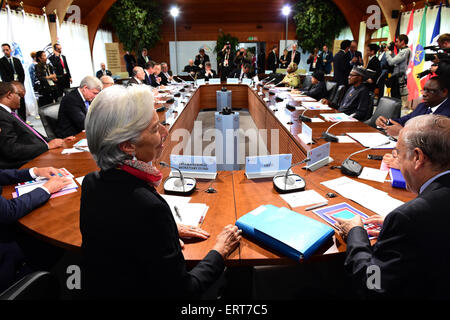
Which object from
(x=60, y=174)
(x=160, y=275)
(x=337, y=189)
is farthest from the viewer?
(x=60, y=174)

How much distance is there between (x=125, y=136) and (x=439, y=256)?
36.7 inches

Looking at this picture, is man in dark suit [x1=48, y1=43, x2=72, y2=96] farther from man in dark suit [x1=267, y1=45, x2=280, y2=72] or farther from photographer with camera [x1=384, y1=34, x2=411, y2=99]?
photographer with camera [x1=384, y1=34, x2=411, y2=99]

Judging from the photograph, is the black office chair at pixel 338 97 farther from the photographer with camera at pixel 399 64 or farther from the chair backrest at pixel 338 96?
the photographer with camera at pixel 399 64

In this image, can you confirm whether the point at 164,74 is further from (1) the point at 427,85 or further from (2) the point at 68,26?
(1) the point at 427,85

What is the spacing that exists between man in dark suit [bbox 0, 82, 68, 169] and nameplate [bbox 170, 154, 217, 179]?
1207mm

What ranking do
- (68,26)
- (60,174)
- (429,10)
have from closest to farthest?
(60,174) < (429,10) < (68,26)

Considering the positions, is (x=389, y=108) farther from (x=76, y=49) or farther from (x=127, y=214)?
(x=76, y=49)

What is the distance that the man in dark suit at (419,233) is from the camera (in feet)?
2.69

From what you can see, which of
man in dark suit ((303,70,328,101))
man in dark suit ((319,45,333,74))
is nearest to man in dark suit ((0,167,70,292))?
man in dark suit ((303,70,328,101))

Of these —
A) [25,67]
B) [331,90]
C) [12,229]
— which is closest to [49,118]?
[12,229]

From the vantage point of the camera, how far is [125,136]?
79cm

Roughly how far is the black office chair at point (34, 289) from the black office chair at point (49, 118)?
2.25m
